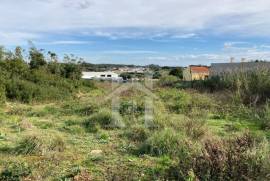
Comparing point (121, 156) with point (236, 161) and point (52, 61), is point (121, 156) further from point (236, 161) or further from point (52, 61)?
point (52, 61)

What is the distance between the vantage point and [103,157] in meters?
5.54

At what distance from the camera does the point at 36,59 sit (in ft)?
84.0

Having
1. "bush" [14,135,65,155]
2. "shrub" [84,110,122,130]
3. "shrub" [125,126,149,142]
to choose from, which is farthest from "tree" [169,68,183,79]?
"bush" [14,135,65,155]

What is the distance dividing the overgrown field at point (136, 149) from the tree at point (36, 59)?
1613 centimetres

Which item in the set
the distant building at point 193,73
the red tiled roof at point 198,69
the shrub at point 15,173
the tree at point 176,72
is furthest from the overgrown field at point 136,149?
the red tiled roof at point 198,69

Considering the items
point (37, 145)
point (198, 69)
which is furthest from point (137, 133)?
point (198, 69)

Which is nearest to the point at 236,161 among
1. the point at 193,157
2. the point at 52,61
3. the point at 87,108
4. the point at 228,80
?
the point at 193,157

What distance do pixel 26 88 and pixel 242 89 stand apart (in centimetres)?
972

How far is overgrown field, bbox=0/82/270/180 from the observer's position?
13.7ft

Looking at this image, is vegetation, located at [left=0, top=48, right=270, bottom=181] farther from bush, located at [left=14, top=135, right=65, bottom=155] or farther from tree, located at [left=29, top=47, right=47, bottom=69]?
tree, located at [left=29, top=47, right=47, bottom=69]

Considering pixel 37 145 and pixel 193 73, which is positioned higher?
pixel 193 73

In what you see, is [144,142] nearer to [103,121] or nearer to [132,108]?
[103,121]

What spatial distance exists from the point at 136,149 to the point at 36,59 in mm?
20949

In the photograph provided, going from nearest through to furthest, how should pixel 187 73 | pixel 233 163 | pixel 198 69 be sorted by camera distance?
pixel 233 163 → pixel 187 73 → pixel 198 69
